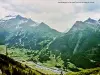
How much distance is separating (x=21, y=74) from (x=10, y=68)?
1327 centimetres

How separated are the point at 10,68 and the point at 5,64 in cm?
621

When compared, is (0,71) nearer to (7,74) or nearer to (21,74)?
(7,74)

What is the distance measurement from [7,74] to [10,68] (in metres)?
15.1

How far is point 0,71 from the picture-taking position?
165 m

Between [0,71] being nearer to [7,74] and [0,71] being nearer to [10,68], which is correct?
[7,74]

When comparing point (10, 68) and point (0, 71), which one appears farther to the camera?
point (10, 68)

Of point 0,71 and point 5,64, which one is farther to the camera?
point 5,64

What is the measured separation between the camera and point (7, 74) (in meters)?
173

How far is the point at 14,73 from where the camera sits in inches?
7347

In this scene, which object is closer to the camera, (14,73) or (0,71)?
(0,71)

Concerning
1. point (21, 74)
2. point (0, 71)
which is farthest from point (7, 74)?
point (21, 74)

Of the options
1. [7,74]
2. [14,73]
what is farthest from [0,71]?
[14,73]

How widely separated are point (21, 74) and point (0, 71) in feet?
115

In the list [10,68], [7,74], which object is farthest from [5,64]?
[7,74]
